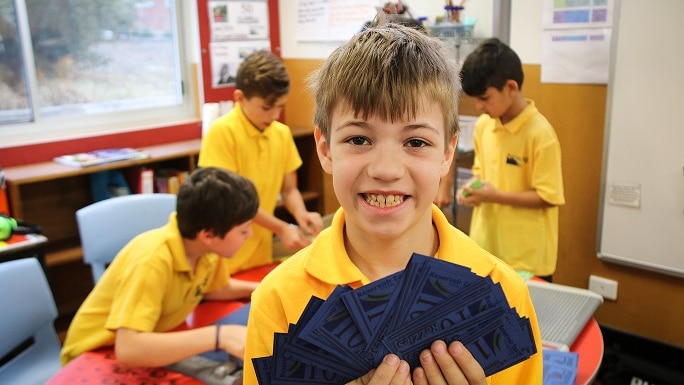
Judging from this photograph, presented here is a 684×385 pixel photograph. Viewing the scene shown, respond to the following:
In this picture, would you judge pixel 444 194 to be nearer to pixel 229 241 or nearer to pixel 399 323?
pixel 229 241

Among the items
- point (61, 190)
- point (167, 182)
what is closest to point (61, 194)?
point (61, 190)

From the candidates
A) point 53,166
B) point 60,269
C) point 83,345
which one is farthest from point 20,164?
point 83,345

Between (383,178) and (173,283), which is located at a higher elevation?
(383,178)

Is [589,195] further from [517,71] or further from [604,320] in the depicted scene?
[517,71]

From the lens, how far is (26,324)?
1.87 meters

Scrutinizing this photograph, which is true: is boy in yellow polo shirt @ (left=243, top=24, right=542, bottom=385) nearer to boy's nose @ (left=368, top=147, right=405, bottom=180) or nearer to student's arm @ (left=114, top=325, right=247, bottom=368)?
boy's nose @ (left=368, top=147, right=405, bottom=180)

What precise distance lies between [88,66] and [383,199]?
327 centimetres

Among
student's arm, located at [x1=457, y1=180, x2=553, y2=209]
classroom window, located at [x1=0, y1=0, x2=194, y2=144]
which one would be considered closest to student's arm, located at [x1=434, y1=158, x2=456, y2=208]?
student's arm, located at [x1=457, y1=180, x2=553, y2=209]

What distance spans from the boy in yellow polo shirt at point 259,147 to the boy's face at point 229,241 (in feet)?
1.36

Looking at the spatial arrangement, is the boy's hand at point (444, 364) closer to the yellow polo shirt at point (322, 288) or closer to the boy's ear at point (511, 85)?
the yellow polo shirt at point (322, 288)

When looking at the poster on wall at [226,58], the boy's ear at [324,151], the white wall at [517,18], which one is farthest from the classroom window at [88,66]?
the boy's ear at [324,151]

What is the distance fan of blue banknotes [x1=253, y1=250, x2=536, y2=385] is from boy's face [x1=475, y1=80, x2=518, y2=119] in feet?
5.31

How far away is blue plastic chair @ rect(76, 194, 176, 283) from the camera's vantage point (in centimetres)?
224

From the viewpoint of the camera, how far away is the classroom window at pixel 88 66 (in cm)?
330
